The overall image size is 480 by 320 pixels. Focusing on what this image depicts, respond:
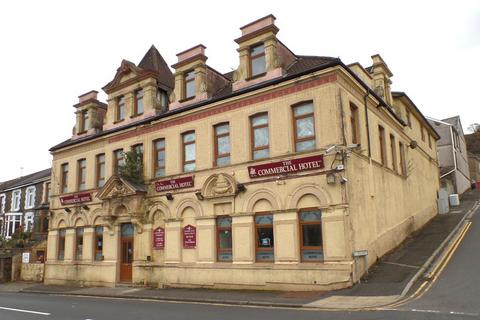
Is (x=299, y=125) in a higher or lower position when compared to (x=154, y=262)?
higher

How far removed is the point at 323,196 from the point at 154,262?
960cm

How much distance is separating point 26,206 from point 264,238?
33636mm

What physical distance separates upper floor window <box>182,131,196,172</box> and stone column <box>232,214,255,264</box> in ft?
13.2

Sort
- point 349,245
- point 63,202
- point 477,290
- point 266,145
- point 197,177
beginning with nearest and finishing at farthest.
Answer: point 477,290
point 349,245
point 266,145
point 197,177
point 63,202

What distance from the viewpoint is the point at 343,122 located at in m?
16.3

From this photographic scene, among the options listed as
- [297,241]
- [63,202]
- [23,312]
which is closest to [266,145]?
[297,241]

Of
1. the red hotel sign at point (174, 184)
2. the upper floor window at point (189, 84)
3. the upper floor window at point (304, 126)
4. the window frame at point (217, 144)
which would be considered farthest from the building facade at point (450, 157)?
the red hotel sign at point (174, 184)

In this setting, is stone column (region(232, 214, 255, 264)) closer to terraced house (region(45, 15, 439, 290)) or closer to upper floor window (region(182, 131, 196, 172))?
terraced house (region(45, 15, 439, 290))

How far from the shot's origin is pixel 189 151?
68.4 feet

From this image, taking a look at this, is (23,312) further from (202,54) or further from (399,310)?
(202,54)

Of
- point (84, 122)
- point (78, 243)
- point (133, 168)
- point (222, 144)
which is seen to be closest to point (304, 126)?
point (222, 144)

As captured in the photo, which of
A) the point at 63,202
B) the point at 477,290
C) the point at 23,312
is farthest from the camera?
the point at 63,202

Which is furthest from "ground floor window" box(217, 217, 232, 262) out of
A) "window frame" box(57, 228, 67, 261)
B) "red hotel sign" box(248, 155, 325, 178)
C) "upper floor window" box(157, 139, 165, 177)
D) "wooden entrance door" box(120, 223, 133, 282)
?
"window frame" box(57, 228, 67, 261)

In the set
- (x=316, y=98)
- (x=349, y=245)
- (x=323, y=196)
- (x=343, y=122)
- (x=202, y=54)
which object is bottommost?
(x=349, y=245)
